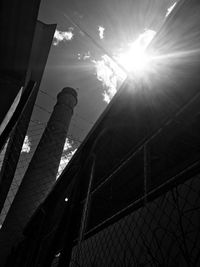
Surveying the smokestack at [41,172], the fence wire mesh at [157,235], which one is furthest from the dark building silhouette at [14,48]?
the smokestack at [41,172]

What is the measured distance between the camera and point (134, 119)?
325 centimetres

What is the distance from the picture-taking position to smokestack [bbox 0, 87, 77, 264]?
29.8ft

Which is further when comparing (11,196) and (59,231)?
(11,196)

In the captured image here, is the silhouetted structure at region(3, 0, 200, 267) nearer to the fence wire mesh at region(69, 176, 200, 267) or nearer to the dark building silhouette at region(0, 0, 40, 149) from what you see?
the fence wire mesh at region(69, 176, 200, 267)

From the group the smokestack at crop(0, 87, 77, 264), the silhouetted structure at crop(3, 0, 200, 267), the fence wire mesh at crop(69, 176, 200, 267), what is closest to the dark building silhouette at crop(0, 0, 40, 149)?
the silhouetted structure at crop(3, 0, 200, 267)

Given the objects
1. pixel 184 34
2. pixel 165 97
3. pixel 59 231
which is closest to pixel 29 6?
pixel 184 34

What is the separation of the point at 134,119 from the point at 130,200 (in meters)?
2.61

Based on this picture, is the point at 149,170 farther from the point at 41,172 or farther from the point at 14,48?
the point at 41,172

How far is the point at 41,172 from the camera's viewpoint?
10953 millimetres

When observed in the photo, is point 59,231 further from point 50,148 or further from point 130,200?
point 50,148

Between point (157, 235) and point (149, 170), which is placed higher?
point (149, 170)

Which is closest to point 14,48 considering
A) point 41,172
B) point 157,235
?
point 157,235

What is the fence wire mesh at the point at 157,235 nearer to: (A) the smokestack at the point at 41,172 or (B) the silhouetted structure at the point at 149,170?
(B) the silhouetted structure at the point at 149,170

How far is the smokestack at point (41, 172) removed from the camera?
9.08 meters
